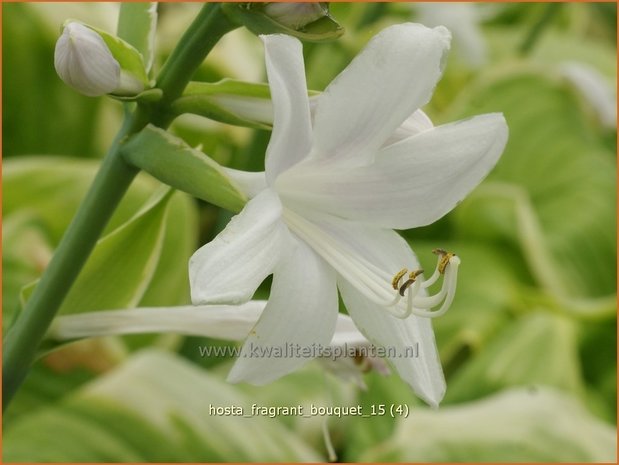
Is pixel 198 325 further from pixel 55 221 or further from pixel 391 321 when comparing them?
pixel 55 221

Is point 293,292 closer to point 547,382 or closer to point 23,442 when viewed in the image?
point 23,442

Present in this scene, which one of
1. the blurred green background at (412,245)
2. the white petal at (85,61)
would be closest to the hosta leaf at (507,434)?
the blurred green background at (412,245)

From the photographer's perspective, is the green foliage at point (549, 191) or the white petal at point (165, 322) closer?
the white petal at point (165, 322)

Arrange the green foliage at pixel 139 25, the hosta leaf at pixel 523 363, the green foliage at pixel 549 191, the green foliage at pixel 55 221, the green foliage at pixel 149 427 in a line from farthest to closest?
the green foliage at pixel 549 191 → the hosta leaf at pixel 523 363 → the green foliage at pixel 55 221 → the green foliage at pixel 149 427 → the green foliage at pixel 139 25

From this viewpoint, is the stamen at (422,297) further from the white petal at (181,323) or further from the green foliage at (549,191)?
the green foliage at (549,191)

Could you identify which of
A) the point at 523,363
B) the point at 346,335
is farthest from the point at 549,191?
the point at 346,335

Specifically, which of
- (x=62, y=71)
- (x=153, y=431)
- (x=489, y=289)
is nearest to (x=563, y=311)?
(x=489, y=289)

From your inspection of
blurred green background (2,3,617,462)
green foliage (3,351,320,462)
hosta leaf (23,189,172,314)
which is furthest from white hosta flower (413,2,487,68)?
hosta leaf (23,189,172,314)
